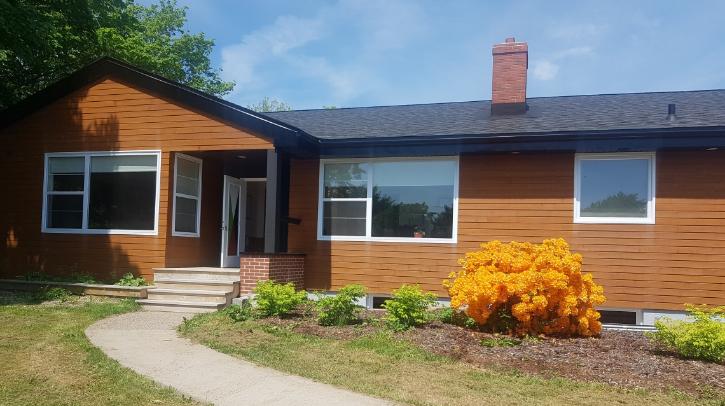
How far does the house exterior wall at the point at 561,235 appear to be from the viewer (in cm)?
967

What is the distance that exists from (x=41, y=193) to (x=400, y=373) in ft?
31.2

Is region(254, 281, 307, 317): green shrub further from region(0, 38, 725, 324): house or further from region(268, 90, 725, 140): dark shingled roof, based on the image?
region(268, 90, 725, 140): dark shingled roof

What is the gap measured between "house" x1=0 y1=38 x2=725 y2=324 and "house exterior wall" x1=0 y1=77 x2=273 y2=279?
0.03 metres

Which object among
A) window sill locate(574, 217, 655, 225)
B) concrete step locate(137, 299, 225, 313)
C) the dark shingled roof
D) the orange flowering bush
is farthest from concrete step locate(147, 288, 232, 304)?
window sill locate(574, 217, 655, 225)

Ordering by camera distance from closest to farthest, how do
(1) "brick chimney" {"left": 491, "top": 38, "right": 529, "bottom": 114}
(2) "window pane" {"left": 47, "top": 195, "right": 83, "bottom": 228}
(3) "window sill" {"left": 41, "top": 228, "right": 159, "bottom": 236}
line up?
1. (3) "window sill" {"left": 41, "top": 228, "right": 159, "bottom": 236}
2. (2) "window pane" {"left": 47, "top": 195, "right": 83, "bottom": 228}
3. (1) "brick chimney" {"left": 491, "top": 38, "right": 529, "bottom": 114}

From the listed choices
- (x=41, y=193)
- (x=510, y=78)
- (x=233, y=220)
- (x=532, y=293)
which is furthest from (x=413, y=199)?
(x=41, y=193)

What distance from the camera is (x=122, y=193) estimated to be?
11.9 metres

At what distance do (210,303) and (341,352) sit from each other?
3.81m

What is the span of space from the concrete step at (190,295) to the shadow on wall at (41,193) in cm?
128

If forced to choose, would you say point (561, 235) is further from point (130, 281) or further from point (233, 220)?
point (130, 281)

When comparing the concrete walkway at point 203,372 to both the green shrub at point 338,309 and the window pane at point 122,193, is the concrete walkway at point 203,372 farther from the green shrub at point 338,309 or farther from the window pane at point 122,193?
the window pane at point 122,193

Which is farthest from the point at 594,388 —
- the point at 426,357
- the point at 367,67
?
the point at 367,67

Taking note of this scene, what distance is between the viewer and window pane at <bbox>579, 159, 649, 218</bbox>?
9945 millimetres

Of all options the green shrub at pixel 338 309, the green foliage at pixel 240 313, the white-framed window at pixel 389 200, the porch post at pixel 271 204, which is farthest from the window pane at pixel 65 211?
the green shrub at pixel 338 309
